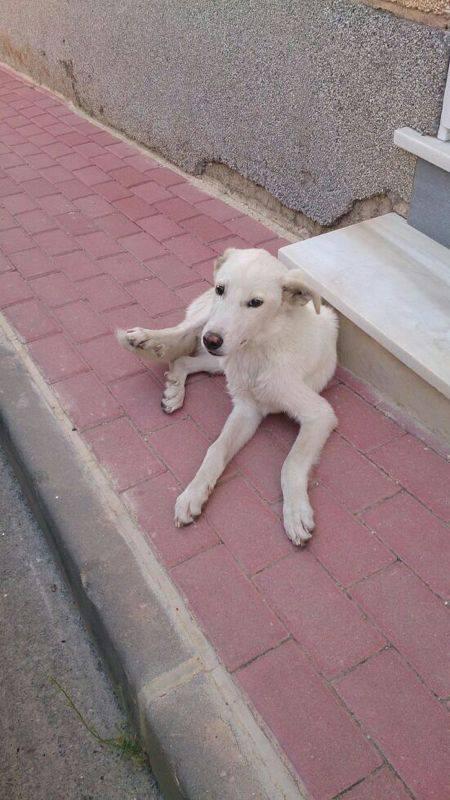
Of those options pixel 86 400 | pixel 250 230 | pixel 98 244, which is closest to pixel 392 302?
pixel 86 400

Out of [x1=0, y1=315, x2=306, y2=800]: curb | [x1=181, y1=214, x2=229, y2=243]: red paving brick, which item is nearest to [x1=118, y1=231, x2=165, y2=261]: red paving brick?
[x1=181, y1=214, x2=229, y2=243]: red paving brick

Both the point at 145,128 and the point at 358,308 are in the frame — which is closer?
the point at 358,308

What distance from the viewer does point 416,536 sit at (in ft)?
8.52

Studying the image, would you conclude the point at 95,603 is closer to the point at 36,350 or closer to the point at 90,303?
the point at 36,350

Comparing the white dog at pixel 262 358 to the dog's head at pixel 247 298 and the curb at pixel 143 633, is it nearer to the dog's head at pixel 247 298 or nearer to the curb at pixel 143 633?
the dog's head at pixel 247 298

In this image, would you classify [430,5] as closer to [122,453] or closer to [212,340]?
[212,340]

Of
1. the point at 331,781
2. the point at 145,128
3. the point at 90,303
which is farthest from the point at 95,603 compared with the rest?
the point at 145,128

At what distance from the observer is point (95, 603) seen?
2.43 m

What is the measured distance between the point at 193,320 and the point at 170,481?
0.96m

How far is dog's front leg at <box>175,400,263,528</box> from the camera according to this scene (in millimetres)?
2686

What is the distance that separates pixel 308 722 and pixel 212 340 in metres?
1.40

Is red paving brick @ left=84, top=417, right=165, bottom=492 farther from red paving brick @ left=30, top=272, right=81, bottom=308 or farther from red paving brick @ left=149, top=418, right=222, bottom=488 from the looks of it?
red paving brick @ left=30, top=272, right=81, bottom=308

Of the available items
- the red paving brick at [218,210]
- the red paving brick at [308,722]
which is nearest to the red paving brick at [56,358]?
the red paving brick at [218,210]

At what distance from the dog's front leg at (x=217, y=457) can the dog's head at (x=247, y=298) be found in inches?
14.8
